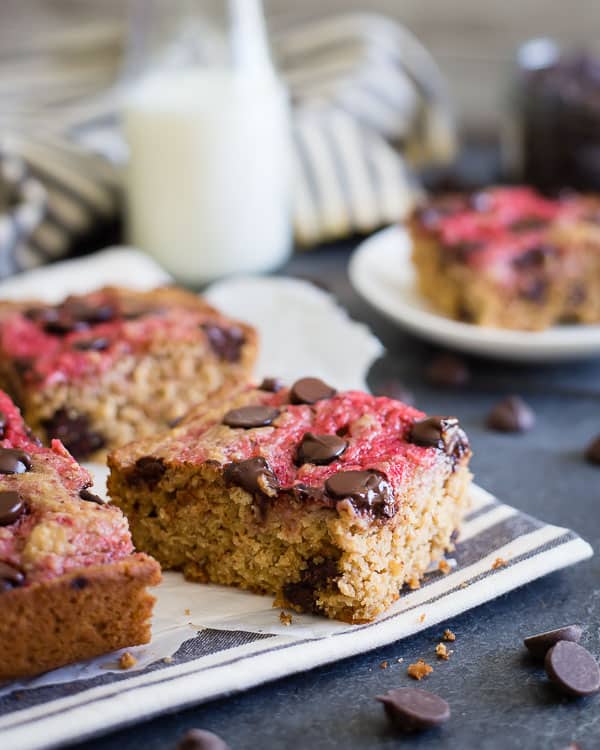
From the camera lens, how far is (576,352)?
12.8 ft

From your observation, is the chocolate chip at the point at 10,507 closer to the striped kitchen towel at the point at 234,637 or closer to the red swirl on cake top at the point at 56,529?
the red swirl on cake top at the point at 56,529

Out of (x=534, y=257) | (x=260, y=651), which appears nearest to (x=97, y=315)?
(x=260, y=651)

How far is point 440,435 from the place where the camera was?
2725 mm

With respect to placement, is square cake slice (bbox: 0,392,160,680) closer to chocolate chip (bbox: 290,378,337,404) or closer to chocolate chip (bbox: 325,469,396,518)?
chocolate chip (bbox: 325,469,396,518)

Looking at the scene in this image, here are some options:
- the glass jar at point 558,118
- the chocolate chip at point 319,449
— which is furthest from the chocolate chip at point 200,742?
the glass jar at point 558,118

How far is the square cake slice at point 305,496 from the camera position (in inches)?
98.8

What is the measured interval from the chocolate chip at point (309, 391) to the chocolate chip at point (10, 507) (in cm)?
85

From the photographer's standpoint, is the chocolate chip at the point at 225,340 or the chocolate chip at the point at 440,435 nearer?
the chocolate chip at the point at 440,435

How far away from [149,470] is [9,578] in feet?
1.88

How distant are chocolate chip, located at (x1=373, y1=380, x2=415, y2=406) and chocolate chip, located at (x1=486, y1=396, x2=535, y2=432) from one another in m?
0.30

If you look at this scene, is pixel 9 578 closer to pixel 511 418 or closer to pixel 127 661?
pixel 127 661

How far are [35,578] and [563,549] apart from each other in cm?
133

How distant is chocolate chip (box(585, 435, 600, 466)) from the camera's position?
345 cm

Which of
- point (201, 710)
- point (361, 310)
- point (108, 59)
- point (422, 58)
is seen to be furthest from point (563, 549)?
point (108, 59)
